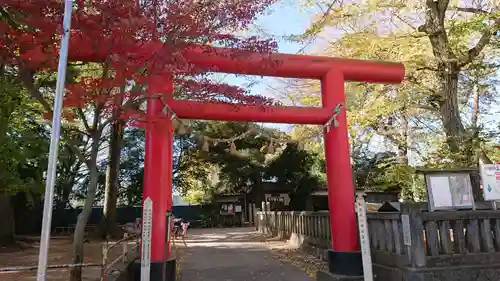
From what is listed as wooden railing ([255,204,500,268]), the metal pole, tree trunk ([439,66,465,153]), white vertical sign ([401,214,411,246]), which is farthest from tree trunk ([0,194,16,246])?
tree trunk ([439,66,465,153])

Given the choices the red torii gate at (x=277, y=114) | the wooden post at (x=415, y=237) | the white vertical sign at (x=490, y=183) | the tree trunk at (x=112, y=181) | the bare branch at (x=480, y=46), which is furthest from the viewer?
the tree trunk at (x=112, y=181)

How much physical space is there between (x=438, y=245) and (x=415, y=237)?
603 mm

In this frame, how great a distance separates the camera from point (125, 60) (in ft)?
16.3

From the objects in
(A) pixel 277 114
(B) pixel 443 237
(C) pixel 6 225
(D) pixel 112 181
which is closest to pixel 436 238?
(B) pixel 443 237

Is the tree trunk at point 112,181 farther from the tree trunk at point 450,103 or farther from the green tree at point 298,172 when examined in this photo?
the tree trunk at point 450,103

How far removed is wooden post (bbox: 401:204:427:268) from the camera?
5281mm

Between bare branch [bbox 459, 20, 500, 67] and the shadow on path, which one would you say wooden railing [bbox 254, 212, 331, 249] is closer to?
the shadow on path

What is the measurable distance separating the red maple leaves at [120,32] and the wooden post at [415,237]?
3.85m

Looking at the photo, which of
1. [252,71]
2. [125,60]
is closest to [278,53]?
[252,71]

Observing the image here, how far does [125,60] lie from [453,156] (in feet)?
26.8

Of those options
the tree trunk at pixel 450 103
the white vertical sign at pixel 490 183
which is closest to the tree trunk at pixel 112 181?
the tree trunk at pixel 450 103

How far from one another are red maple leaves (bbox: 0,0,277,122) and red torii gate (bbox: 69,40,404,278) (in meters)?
0.44

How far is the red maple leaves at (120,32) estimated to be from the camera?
466 centimetres

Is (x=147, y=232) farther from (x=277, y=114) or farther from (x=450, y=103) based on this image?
(x=450, y=103)
